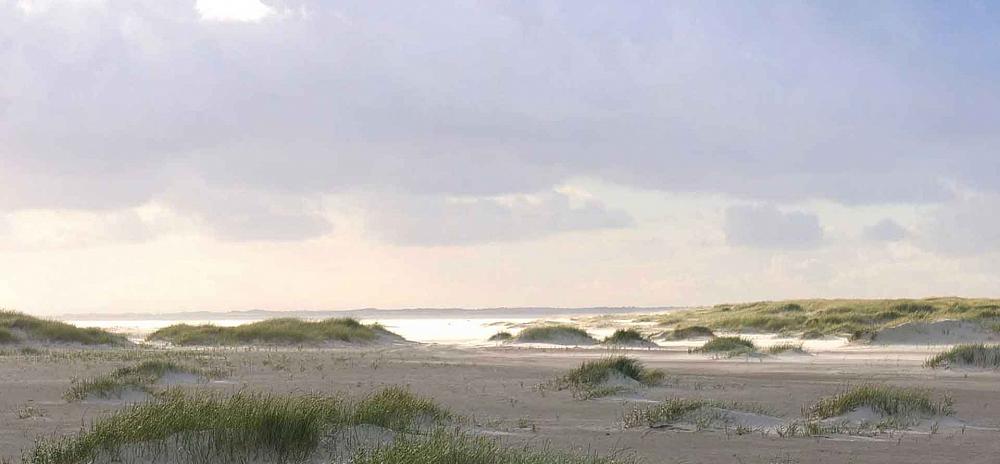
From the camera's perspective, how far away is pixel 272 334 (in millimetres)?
31875

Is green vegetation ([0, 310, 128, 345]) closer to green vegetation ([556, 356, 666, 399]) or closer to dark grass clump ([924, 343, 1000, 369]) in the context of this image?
green vegetation ([556, 356, 666, 399])

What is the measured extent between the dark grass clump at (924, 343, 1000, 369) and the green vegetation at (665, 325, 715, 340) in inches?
607

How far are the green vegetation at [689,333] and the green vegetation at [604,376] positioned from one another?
19.7 m

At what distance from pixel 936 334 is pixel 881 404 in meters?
21.0

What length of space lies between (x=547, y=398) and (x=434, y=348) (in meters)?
17.2

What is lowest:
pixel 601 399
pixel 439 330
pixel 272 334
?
pixel 601 399

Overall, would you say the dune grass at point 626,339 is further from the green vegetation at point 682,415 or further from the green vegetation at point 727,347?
the green vegetation at point 682,415

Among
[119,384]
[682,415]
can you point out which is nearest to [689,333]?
[682,415]

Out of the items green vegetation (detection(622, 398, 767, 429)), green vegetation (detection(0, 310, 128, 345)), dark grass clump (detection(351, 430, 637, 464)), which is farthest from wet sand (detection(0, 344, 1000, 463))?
green vegetation (detection(0, 310, 128, 345))

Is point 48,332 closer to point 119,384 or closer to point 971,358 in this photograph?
point 119,384

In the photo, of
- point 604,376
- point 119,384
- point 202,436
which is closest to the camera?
point 202,436

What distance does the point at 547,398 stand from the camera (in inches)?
542

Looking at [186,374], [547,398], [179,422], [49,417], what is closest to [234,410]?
[179,422]

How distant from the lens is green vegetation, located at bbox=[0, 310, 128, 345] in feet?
93.9
